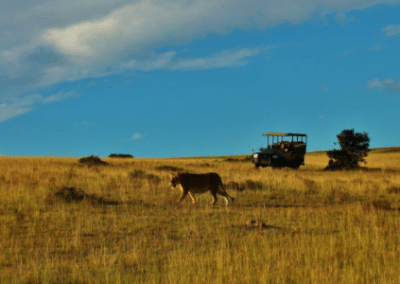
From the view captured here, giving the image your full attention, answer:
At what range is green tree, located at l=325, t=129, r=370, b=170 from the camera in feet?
129

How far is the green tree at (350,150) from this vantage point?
39438 mm

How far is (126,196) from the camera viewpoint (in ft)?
49.6

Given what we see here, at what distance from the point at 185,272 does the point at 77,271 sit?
1.65 m

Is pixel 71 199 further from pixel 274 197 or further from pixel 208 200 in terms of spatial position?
pixel 274 197

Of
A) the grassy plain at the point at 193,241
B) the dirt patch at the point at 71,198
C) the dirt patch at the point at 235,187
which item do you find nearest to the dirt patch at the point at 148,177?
the dirt patch at the point at 235,187

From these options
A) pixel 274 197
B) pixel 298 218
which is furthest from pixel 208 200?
pixel 298 218

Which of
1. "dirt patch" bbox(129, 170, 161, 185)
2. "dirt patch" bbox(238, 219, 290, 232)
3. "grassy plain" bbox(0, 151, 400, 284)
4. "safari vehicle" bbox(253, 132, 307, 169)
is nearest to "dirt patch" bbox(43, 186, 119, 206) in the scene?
"grassy plain" bbox(0, 151, 400, 284)

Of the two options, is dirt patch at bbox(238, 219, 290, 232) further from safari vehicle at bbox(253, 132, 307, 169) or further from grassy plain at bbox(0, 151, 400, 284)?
safari vehicle at bbox(253, 132, 307, 169)

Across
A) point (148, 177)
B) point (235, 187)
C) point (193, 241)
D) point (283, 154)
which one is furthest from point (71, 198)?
point (283, 154)

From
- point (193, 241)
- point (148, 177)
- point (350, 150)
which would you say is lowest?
point (193, 241)

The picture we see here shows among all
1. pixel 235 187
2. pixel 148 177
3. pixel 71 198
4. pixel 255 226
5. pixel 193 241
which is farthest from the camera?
pixel 148 177

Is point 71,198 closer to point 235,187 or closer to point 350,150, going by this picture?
point 235,187

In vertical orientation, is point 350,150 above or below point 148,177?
above

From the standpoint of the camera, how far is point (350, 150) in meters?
40.6
